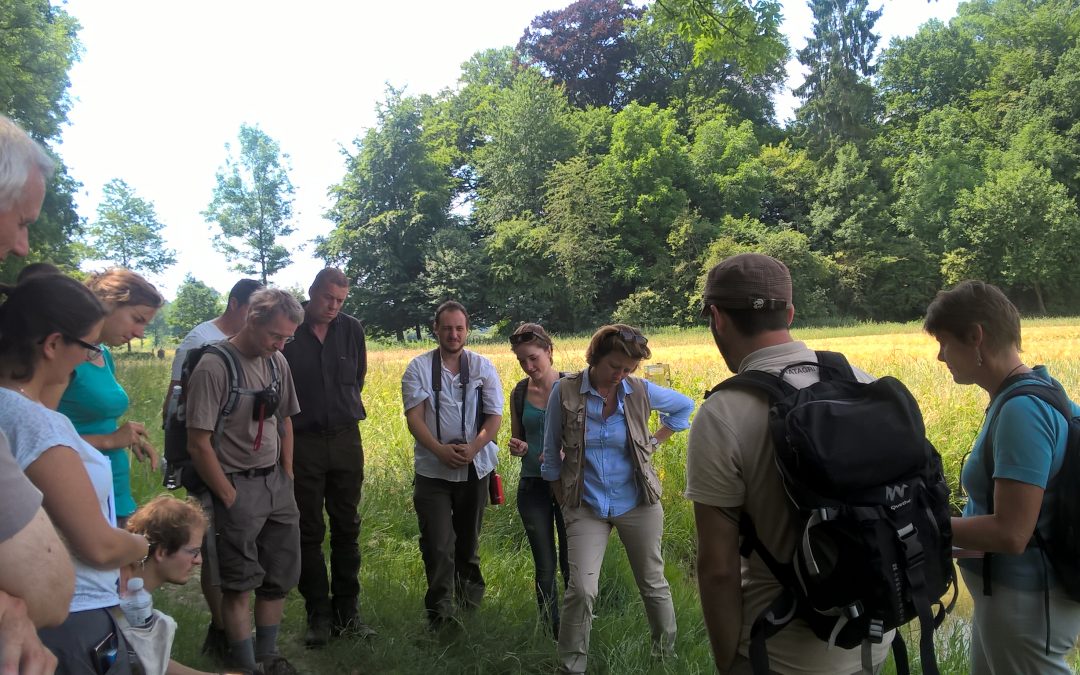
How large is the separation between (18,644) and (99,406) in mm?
2497

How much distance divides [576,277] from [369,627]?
41.0 meters

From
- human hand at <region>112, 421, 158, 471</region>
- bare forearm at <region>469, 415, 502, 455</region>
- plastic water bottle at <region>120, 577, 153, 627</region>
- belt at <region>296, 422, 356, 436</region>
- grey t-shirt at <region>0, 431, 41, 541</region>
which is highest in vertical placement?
grey t-shirt at <region>0, 431, 41, 541</region>

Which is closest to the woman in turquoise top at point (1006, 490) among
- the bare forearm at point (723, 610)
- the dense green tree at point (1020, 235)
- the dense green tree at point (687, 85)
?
the bare forearm at point (723, 610)

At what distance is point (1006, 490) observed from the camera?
210cm

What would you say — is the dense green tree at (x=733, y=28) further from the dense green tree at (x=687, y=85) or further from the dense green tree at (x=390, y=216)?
the dense green tree at (x=687, y=85)

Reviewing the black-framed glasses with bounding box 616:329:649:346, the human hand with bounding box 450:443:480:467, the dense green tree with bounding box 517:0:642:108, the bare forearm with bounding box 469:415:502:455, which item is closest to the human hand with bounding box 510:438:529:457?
the bare forearm with bounding box 469:415:502:455

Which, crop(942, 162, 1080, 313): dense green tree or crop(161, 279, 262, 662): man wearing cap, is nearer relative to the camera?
crop(161, 279, 262, 662): man wearing cap

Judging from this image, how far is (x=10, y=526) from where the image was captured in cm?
119

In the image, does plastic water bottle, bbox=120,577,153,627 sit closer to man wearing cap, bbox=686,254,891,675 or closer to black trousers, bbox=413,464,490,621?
man wearing cap, bbox=686,254,891,675

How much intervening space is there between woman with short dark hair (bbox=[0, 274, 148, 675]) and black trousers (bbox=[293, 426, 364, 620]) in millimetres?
2427

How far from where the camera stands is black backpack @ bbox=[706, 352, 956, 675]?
1529 mm

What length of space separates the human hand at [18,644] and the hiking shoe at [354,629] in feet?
10.6

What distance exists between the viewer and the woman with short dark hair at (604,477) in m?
3.58

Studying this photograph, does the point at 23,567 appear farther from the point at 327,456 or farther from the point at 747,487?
the point at 327,456
